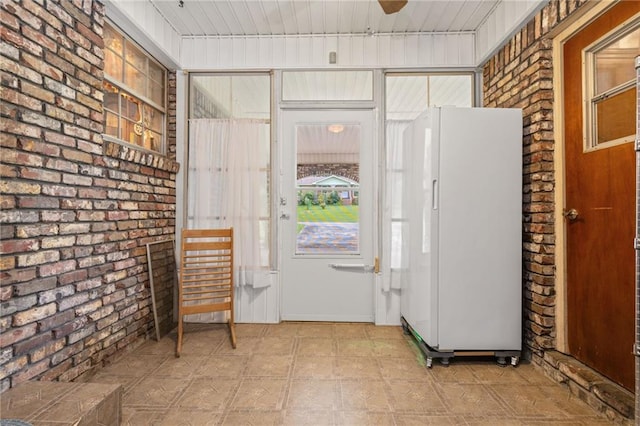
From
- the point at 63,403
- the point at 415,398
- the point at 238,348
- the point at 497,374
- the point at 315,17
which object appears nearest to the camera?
the point at 63,403

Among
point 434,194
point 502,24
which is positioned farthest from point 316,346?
point 502,24

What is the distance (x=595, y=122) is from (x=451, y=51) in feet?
5.16

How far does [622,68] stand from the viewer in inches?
71.2

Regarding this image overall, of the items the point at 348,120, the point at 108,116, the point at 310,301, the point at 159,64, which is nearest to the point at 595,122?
the point at 348,120

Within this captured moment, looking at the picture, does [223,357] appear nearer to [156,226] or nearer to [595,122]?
[156,226]

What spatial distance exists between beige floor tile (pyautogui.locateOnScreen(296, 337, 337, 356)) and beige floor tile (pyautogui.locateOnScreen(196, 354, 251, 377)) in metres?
0.42

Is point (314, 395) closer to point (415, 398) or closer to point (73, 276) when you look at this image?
point (415, 398)

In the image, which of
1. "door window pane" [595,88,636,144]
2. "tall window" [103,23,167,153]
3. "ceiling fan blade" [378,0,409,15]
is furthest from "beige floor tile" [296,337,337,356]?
"ceiling fan blade" [378,0,409,15]

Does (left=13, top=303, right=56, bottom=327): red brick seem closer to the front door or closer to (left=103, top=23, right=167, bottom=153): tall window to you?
(left=103, top=23, right=167, bottom=153): tall window

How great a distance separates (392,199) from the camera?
10.4ft

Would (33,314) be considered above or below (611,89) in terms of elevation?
below

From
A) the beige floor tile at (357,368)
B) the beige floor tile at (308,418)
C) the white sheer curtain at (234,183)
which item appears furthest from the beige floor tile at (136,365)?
the beige floor tile at (357,368)

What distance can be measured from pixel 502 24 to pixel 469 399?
9.03 ft

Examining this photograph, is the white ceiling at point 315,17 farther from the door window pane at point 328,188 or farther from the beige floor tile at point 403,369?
the beige floor tile at point 403,369
